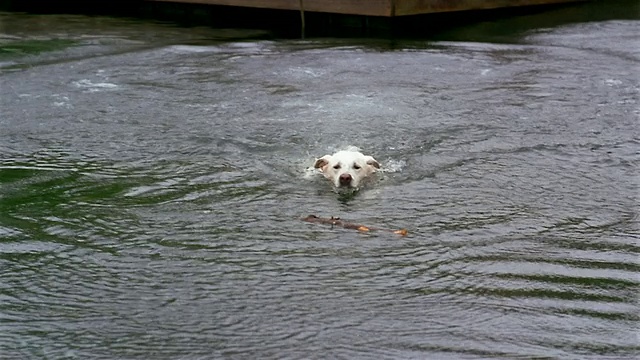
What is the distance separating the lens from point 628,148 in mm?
9492

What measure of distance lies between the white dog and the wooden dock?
796cm

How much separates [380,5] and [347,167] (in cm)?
833

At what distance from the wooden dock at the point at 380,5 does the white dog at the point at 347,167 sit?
7.96 m

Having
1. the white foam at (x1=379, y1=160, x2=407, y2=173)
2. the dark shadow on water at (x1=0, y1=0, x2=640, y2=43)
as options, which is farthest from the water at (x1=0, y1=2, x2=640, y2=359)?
the dark shadow on water at (x1=0, y1=0, x2=640, y2=43)

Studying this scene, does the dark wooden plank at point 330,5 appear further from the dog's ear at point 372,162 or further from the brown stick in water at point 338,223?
the brown stick in water at point 338,223

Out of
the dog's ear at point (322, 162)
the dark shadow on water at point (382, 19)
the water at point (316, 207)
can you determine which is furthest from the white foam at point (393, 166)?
the dark shadow on water at point (382, 19)

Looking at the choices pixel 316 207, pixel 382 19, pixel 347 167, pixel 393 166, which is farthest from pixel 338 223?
pixel 382 19

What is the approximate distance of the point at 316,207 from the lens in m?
8.01

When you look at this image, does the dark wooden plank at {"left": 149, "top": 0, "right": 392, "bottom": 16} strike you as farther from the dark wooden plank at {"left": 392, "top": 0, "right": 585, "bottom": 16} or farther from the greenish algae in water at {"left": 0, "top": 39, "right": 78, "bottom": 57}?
the greenish algae in water at {"left": 0, "top": 39, "right": 78, "bottom": 57}

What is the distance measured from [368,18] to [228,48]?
2859mm

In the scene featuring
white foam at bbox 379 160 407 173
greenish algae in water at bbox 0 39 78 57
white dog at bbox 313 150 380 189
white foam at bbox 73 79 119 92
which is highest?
greenish algae in water at bbox 0 39 78 57

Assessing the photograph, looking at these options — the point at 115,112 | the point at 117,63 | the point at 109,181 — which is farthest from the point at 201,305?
the point at 117,63

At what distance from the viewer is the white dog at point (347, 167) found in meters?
8.56

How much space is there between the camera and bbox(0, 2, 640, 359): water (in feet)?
18.4
